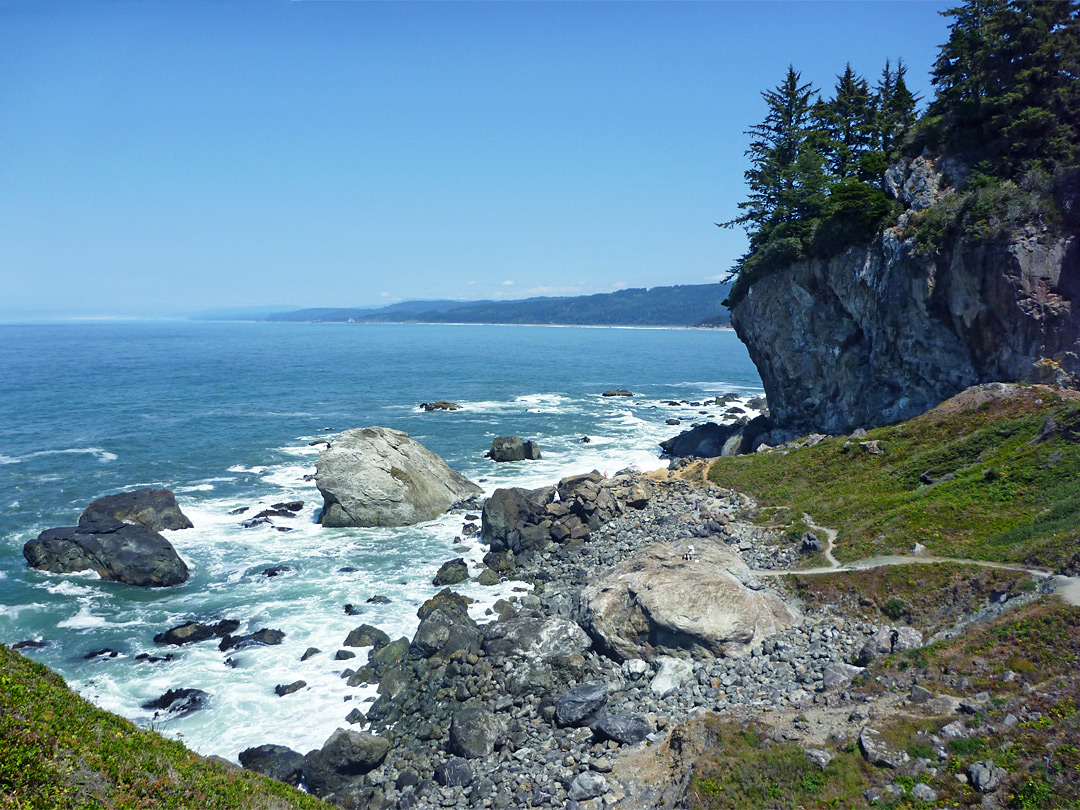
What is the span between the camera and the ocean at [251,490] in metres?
21.9

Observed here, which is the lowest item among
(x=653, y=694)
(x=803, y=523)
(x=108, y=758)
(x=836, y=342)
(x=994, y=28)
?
(x=653, y=694)

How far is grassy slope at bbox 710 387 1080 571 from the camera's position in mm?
20031

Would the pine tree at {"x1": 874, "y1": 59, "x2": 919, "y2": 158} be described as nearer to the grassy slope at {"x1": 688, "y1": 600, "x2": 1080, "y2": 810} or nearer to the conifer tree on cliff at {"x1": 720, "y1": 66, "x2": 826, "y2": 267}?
the conifer tree on cliff at {"x1": 720, "y1": 66, "x2": 826, "y2": 267}

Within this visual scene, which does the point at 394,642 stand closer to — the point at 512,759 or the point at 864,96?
the point at 512,759

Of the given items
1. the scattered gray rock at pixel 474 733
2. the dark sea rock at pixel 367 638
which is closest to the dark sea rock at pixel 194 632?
the dark sea rock at pixel 367 638

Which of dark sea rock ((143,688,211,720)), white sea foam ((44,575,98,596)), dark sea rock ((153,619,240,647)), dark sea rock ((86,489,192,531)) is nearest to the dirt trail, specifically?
dark sea rock ((143,688,211,720))

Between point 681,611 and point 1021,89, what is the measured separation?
117 ft

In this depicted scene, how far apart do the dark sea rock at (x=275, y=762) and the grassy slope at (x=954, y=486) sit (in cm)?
2016

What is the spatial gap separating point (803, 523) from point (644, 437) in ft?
108

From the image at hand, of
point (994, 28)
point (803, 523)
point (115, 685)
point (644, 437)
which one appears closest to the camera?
point (115, 685)

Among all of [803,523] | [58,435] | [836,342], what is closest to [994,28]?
[836,342]

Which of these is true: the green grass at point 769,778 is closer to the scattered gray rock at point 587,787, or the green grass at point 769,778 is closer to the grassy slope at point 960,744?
the grassy slope at point 960,744

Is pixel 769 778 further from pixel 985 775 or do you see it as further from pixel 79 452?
pixel 79 452

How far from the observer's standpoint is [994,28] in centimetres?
3450
